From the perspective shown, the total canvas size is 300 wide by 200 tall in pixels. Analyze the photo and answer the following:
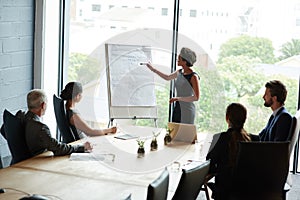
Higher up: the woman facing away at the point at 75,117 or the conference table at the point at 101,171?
the woman facing away at the point at 75,117

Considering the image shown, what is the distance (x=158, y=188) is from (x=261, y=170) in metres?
1.24

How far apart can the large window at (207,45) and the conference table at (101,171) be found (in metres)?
1.96

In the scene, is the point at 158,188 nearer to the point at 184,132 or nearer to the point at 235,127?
the point at 235,127

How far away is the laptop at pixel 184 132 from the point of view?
4.96m

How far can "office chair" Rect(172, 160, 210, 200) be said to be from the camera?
10.7 ft

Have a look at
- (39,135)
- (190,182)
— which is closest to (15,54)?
(39,135)

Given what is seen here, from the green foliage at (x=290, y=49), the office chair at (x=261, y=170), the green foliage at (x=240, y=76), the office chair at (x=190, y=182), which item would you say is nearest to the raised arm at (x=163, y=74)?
the green foliage at (x=240, y=76)

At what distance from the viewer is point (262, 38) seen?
648cm

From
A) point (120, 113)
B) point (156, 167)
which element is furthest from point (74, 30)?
point (156, 167)

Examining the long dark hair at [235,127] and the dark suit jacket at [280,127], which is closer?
the long dark hair at [235,127]

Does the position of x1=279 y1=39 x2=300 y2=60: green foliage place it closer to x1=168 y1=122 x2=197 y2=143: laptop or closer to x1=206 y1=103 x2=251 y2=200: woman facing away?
x1=168 y1=122 x2=197 y2=143: laptop

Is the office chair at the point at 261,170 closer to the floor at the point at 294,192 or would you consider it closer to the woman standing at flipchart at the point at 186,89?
the floor at the point at 294,192

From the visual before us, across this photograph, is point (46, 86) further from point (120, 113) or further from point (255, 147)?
point (255, 147)

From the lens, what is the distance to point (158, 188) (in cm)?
291
